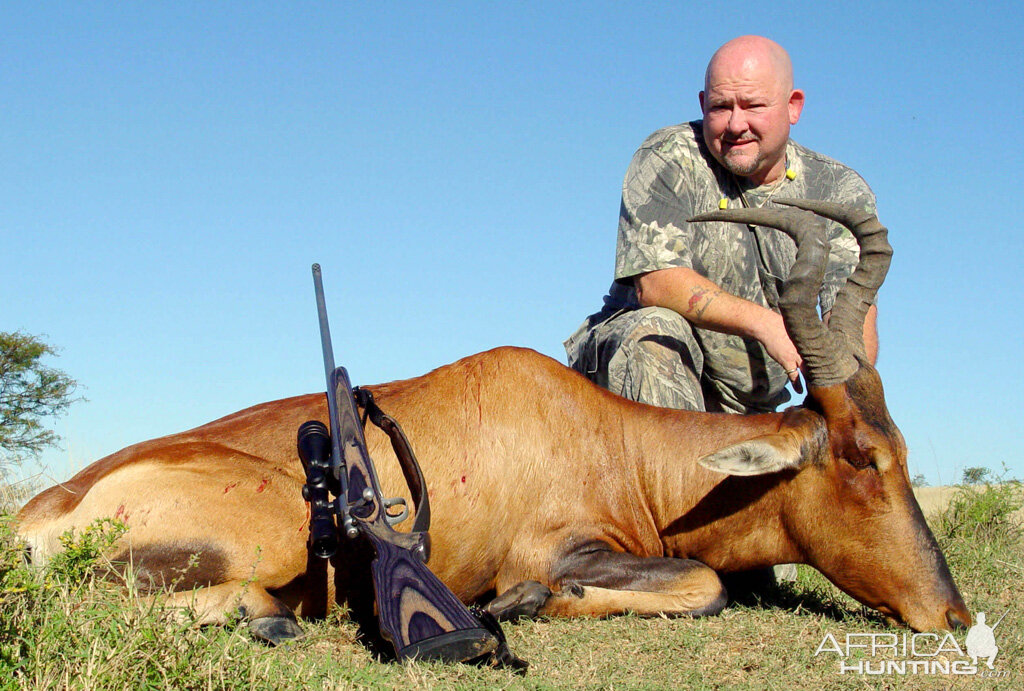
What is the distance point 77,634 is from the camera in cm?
298

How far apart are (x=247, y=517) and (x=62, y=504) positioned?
894 millimetres

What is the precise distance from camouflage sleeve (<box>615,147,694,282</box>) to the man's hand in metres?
0.12

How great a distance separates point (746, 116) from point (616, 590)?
11.4ft

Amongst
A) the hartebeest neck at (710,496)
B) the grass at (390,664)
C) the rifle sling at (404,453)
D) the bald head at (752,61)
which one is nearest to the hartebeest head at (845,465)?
the hartebeest neck at (710,496)

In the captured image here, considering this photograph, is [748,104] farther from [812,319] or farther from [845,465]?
[845,465]

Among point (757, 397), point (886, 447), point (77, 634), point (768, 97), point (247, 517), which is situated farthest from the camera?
point (757, 397)

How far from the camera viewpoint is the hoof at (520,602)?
4.32m

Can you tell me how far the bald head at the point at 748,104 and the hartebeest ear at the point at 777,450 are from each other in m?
2.45

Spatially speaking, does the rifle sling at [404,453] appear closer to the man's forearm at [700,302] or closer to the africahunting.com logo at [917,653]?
the africahunting.com logo at [917,653]

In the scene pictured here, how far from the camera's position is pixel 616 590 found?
14.5 ft

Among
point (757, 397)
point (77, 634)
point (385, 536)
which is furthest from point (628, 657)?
point (757, 397)

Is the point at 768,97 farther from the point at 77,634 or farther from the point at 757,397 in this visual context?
the point at 77,634

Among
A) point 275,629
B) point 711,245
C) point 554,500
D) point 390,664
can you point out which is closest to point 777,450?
point 554,500

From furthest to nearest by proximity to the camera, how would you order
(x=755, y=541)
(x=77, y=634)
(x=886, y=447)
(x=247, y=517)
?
1. (x=755, y=541)
2. (x=886, y=447)
3. (x=247, y=517)
4. (x=77, y=634)
